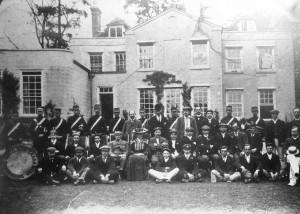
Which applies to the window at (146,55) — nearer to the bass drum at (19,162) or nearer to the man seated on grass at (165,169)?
the man seated on grass at (165,169)

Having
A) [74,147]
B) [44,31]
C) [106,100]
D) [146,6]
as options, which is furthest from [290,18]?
[146,6]

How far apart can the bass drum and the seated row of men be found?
319 mm

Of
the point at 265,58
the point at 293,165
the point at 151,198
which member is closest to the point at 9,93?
the point at 151,198

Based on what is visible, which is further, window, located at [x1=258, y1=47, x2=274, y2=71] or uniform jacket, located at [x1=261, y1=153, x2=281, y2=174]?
window, located at [x1=258, y1=47, x2=274, y2=71]

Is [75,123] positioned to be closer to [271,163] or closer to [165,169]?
[165,169]

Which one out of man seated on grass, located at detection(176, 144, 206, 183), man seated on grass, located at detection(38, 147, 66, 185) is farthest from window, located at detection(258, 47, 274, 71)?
man seated on grass, located at detection(38, 147, 66, 185)

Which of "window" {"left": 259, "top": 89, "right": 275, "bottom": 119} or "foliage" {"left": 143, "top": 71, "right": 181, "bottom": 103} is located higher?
"foliage" {"left": 143, "top": 71, "right": 181, "bottom": 103}

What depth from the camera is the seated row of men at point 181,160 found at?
5.50 m

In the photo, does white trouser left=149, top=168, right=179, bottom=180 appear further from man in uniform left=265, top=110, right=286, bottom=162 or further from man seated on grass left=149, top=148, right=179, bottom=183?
man in uniform left=265, top=110, right=286, bottom=162

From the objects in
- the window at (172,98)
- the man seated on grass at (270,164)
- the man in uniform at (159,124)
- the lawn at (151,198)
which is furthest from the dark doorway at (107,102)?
the man seated on grass at (270,164)

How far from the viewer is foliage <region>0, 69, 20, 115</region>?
6.85 metres

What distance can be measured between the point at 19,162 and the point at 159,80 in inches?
293

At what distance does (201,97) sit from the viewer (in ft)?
39.0

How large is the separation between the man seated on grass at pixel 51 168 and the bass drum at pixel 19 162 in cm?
21
